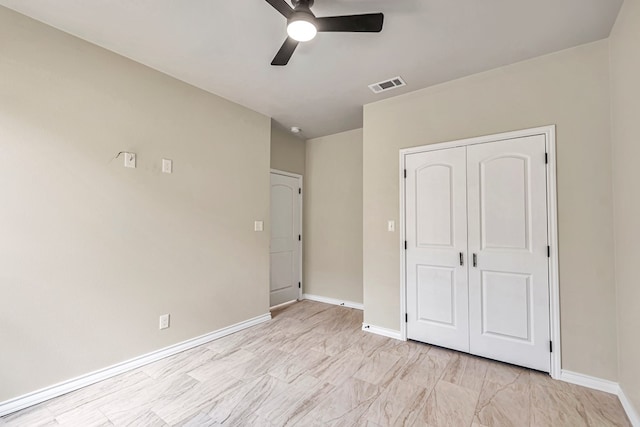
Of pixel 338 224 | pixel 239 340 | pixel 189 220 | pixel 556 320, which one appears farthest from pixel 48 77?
pixel 556 320

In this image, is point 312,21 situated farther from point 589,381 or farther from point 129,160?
point 589,381

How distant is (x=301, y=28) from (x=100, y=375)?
9.60 feet

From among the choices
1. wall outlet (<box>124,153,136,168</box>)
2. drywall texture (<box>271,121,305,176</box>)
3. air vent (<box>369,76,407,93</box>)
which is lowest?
wall outlet (<box>124,153,136,168</box>)

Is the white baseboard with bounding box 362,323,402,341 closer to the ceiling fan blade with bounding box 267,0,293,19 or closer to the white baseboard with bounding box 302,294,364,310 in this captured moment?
the white baseboard with bounding box 302,294,364,310

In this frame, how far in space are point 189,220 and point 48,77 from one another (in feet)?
4.90

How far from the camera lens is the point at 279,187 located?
14.4 feet

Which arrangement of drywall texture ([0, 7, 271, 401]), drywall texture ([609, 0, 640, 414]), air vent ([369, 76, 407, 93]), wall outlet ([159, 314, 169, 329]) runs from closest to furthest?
drywall texture ([609, 0, 640, 414]) < drywall texture ([0, 7, 271, 401]) < wall outlet ([159, 314, 169, 329]) < air vent ([369, 76, 407, 93])

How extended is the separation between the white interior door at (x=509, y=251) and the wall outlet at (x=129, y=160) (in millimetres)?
3043

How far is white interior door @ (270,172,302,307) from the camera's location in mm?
4324

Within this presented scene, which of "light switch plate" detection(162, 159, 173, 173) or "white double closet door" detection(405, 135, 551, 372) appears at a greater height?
"light switch plate" detection(162, 159, 173, 173)

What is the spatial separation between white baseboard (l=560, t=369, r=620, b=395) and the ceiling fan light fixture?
10.2ft

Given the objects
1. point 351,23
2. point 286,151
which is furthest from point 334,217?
point 351,23

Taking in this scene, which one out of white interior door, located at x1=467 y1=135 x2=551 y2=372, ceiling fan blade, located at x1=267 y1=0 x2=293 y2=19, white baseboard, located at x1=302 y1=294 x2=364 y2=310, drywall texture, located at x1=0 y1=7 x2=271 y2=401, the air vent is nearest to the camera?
ceiling fan blade, located at x1=267 y1=0 x2=293 y2=19

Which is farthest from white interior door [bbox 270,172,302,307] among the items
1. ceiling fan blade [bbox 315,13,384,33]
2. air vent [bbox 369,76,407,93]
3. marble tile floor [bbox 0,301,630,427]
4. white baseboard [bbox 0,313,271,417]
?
ceiling fan blade [bbox 315,13,384,33]
